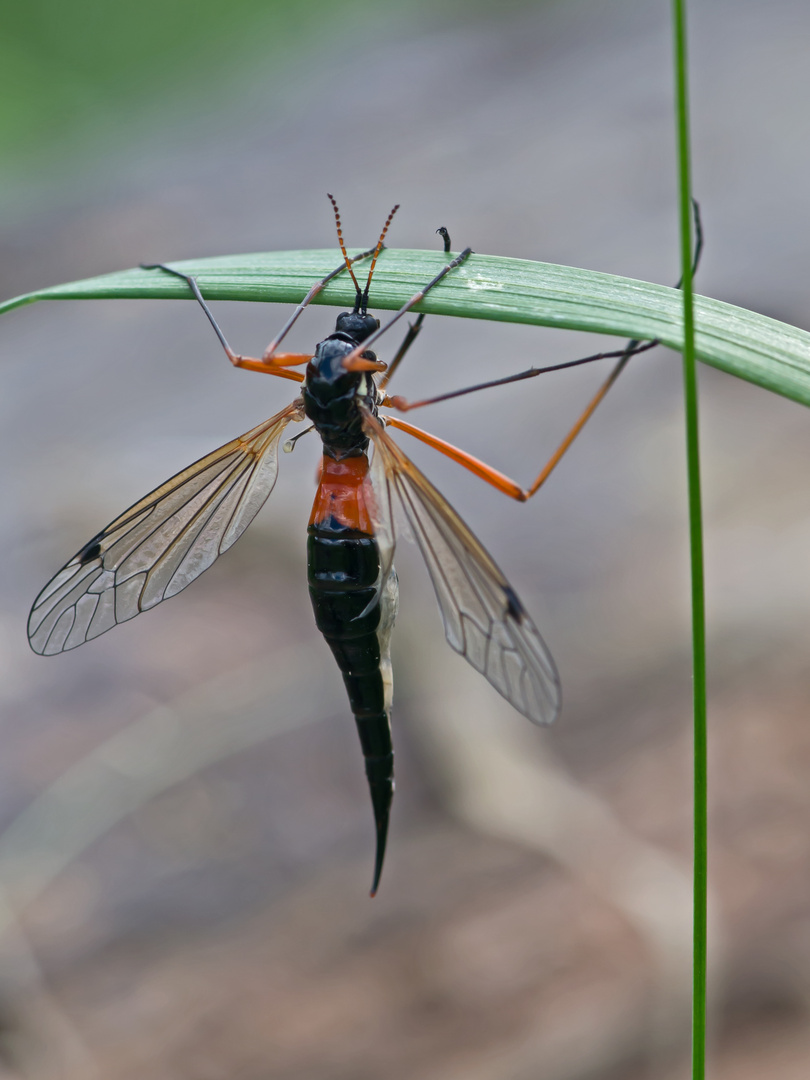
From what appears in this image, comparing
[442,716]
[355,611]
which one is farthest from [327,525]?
[442,716]

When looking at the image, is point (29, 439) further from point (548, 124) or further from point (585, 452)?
point (548, 124)

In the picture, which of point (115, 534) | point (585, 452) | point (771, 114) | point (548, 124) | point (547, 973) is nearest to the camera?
point (115, 534)

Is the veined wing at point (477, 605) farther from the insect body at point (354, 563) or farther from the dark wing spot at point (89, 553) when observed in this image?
the dark wing spot at point (89, 553)

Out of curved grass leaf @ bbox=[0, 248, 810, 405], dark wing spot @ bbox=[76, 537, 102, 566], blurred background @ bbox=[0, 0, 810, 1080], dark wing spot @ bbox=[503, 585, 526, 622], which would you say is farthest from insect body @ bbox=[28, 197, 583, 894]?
blurred background @ bbox=[0, 0, 810, 1080]

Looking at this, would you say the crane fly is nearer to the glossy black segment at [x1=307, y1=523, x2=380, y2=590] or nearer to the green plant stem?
the glossy black segment at [x1=307, y1=523, x2=380, y2=590]

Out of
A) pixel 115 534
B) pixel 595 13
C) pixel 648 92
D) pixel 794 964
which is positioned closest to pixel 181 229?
pixel 648 92
